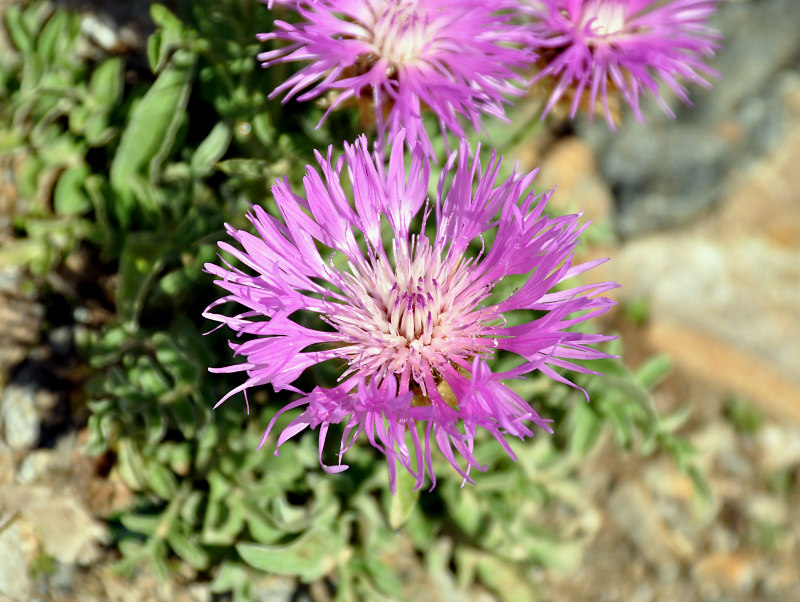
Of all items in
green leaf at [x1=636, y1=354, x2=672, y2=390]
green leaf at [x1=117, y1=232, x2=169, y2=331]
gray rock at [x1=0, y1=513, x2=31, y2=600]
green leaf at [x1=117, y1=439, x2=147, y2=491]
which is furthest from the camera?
green leaf at [x1=636, y1=354, x2=672, y2=390]

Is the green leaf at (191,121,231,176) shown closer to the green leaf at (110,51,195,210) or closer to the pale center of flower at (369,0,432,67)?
the green leaf at (110,51,195,210)

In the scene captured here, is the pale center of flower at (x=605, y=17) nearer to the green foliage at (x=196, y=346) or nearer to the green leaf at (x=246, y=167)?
the green foliage at (x=196, y=346)

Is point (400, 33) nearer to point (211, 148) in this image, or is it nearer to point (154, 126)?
point (211, 148)

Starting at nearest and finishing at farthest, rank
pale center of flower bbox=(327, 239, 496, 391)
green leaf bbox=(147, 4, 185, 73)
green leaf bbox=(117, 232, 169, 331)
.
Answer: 1. pale center of flower bbox=(327, 239, 496, 391)
2. green leaf bbox=(147, 4, 185, 73)
3. green leaf bbox=(117, 232, 169, 331)

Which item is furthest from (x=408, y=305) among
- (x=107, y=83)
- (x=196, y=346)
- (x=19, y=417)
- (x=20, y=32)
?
(x=20, y=32)

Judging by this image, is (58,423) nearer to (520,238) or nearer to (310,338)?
(310,338)

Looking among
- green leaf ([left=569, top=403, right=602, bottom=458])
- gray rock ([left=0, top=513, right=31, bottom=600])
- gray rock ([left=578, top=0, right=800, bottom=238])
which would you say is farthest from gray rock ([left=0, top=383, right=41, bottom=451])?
gray rock ([left=578, top=0, right=800, bottom=238])

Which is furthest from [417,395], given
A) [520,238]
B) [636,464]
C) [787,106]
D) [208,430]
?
[787,106]

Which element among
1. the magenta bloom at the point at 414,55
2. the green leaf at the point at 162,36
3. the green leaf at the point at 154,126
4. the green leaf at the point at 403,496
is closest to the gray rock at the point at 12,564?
the green leaf at the point at 154,126
